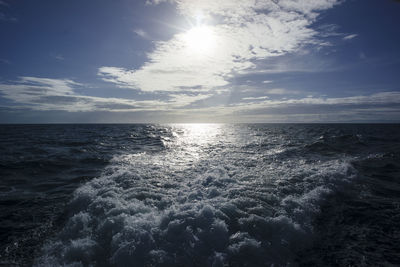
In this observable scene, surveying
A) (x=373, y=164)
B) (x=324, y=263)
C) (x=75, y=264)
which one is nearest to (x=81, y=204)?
(x=75, y=264)

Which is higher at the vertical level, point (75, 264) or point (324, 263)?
point (75, 264)

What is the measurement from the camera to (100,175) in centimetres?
889

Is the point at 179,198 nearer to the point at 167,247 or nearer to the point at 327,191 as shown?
the point at 167,247

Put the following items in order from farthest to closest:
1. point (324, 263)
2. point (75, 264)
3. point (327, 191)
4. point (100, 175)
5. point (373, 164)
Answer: point (373, 164)
point (100, 175)
point (327, 191)
point (324, 263)
point (75, 264)

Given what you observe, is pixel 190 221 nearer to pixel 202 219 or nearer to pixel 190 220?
pixel 190 220

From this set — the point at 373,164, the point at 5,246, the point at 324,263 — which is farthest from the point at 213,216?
the point at 373,164

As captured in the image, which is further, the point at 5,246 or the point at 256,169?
the point at 256,169

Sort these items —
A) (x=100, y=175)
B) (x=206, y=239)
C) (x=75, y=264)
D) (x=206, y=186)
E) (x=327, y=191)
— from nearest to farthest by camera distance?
(x=75, y=264), (x=206, y=239), (x=327, y=191), (x=206, y=186), (x=100, y=175)

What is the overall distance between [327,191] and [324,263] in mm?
3948

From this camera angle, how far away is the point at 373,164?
10.8 metres

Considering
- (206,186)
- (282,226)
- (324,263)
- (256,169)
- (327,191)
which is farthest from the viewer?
(256,169)

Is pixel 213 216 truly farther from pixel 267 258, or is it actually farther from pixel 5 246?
pixel 5 246

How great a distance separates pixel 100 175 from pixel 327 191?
9.14 metres

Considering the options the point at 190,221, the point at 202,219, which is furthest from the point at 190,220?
the point at 202,219
